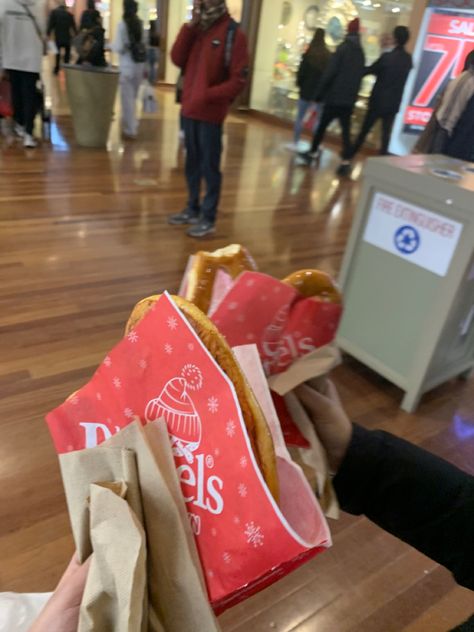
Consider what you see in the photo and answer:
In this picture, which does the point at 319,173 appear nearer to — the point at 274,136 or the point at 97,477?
the point at 274,136

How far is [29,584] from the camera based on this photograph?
1274mm

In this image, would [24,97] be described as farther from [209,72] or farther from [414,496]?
[414,496]

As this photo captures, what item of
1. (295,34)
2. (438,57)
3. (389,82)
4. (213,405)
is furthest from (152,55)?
(213,405)

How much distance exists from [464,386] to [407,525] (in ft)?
5.89

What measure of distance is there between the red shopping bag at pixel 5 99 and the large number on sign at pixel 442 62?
4.91 metres

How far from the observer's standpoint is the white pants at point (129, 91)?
213 inches

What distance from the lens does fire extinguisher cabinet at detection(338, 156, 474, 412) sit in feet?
5.97

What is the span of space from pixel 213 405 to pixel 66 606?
0.24 m

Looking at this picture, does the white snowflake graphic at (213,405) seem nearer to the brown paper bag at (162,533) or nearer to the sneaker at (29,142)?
the brown paper bag at (162,533)

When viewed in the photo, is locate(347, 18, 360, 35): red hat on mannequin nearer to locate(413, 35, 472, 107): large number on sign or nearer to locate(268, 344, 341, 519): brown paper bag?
locate(413, 35, 472, 107): large number on sign

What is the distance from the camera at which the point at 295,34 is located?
7941mm

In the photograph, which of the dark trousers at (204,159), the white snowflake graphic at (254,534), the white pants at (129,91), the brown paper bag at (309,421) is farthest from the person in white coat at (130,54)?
the white snowflake graphic at (254,534)

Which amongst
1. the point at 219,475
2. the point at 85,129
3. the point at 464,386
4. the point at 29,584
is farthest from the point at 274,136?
the point at 219,475

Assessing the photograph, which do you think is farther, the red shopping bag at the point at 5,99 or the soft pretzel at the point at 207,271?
the red shopping bag at the point at 5,99
